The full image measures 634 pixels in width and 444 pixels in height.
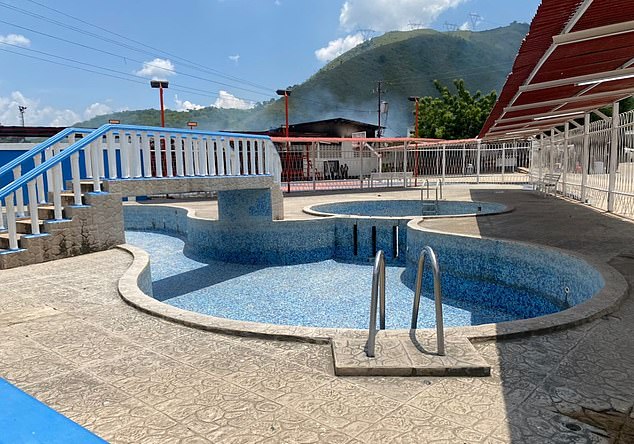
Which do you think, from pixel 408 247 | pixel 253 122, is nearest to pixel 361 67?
pixel 253 122

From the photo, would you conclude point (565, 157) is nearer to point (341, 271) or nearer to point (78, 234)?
point (341, 271)

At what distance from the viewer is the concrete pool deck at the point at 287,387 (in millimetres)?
2488

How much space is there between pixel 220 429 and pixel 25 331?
264 centimetres

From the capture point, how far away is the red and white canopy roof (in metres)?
4.23

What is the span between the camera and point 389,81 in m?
142

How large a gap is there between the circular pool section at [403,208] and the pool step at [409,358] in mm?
11074

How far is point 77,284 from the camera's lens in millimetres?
5668

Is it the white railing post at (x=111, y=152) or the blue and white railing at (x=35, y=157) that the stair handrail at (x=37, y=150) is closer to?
the blue and white railing at (x=35, y=157)

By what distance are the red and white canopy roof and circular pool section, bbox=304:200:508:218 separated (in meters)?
5.94

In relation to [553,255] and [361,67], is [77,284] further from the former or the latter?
[361,67]

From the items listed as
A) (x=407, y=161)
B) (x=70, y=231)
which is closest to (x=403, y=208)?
(x=70, y=231)

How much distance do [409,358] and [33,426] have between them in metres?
2.40

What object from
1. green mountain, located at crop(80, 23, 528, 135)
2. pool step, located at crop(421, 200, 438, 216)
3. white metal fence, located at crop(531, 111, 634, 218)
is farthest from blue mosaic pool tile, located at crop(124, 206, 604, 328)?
green mountain, located at crop(80, 23, 528, 135)

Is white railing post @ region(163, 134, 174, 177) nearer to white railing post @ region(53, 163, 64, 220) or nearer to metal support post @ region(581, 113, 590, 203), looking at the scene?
white railing post @ region(53, 163, 64, 220)
